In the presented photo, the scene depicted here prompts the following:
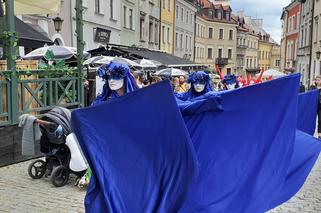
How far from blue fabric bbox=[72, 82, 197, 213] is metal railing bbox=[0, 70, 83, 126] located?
4642mm

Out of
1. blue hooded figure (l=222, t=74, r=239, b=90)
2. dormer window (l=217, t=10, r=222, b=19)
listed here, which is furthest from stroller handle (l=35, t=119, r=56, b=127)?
dormer window (l=217, t=10, r=222, b=19)

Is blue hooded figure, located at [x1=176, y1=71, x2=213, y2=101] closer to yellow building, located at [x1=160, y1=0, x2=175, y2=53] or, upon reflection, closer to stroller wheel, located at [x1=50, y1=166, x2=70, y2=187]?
stroller wheel, located at [x1=50, y1=166, x2=70, y2=187]

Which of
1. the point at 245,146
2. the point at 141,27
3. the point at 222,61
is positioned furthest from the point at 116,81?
the point at 222,61

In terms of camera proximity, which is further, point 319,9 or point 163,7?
point 163,7

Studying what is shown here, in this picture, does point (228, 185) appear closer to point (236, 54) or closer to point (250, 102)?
point (250, 102)

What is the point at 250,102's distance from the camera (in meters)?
4.45

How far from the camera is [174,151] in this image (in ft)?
12.8

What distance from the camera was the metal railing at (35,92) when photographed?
828 cm

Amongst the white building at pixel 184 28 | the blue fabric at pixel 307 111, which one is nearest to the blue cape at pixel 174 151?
the blue fabric at pixel 307 111

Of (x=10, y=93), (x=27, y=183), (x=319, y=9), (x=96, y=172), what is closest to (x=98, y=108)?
(x=96, y=172)

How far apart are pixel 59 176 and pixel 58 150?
0.40m

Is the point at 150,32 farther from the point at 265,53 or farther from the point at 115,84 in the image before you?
the point at 265,53

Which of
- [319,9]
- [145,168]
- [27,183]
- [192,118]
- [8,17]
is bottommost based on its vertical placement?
[27,183]

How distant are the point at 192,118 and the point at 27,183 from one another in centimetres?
366
